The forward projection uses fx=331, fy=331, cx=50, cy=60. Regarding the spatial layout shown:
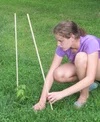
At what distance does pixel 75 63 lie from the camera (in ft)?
11.2

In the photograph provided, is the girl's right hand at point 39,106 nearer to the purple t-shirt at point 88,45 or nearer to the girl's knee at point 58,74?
the girl's knee at point 58,74

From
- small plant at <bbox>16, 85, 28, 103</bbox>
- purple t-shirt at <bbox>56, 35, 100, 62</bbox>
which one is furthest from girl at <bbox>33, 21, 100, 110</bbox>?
small plant at <bbox>16, 85, 28, 103</bbox>

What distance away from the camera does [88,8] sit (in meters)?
10.1

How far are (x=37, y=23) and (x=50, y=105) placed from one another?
14.5 feet

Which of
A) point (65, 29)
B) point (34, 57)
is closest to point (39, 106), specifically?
point (65, 29)

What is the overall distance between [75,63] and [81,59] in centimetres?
10

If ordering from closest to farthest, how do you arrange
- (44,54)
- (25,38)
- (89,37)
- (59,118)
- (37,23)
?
(59,118) → (89,37) → (44,54) → (25,38) → (37,23)

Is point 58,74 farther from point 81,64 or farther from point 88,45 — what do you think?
point 88,45

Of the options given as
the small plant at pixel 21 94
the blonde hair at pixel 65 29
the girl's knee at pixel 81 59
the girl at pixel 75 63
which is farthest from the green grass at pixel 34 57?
the blonde hair at pixel 65 29

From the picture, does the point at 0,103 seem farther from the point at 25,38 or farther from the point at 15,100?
the point at 25,38

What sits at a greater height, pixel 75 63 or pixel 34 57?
pixel 75 63

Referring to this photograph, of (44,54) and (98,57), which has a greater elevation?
(98,57)

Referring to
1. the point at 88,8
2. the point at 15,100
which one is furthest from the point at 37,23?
the point at 15,100

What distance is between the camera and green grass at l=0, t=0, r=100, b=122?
3.31m
